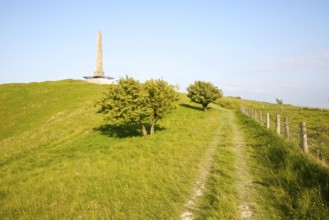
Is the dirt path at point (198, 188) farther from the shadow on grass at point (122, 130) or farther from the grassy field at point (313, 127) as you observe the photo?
the shadow on grass at point (122, 130)

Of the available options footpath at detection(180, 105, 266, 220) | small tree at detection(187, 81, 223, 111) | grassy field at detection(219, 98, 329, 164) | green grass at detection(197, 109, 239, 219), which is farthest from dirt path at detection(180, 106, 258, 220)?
small tree at detection(187, 81, 223, 111)

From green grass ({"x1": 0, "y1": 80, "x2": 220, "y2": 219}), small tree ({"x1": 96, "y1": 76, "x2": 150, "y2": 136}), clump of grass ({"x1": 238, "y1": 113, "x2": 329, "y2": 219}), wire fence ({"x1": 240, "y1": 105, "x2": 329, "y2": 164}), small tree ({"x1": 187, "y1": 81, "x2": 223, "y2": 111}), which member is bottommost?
green grass ({"x1": 0, "y1": 80, "x2": 220, "y2": 219})

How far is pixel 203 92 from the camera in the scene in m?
55.4

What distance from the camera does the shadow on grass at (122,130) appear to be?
3029 cm

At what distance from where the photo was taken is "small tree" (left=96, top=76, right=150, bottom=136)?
25.9m

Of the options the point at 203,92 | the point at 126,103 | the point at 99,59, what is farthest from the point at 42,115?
the point at 99,59

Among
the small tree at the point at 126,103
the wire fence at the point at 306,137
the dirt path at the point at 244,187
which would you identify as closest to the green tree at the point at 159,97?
the small tree at the point at 126,103

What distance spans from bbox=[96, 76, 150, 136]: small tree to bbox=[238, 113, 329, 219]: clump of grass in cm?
1596

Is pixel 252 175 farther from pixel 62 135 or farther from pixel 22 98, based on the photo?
pixel 22 98

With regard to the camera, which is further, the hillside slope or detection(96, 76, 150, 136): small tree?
the hillside slope

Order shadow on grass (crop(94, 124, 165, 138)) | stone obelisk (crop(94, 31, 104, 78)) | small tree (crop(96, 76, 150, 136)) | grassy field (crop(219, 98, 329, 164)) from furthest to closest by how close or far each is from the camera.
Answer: stone obelisk (crop(94, 31, 104, 78))
shadow on grass (crop(94, 124, 165, 138))
small tree (crop(96, 76, 150, 136))
grassy field (crop(219, 98, 329, 164))

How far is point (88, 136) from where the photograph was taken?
3025cm

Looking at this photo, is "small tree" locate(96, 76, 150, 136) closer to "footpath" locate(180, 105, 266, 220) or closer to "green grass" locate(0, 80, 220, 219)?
"green grass" locate(0, 80, 220, 219)

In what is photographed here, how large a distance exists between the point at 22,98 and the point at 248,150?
60.1 m
